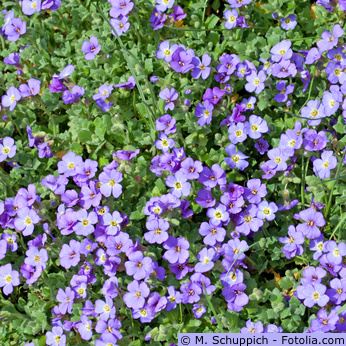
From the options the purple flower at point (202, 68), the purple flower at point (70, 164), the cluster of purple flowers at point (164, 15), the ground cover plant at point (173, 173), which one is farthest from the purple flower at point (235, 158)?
the cluster of purple flowers at point (164, 15)

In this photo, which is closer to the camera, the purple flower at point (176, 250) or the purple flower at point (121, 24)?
the purple flower at point (176, 250)

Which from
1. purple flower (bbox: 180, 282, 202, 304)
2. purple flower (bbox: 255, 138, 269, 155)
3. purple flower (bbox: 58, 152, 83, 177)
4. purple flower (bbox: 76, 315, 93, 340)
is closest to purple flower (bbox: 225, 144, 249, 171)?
purple flower (bbox: 255, 138, 269, 155)

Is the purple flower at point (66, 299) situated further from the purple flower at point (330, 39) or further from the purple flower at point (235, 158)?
the purple flower at point (330, 39)

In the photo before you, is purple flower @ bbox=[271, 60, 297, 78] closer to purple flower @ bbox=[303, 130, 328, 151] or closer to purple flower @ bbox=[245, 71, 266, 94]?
purple flower @ bbox=[245, 71, 266, 94]

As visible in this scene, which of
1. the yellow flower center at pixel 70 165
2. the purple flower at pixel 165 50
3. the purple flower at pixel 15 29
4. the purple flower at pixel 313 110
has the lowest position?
the yellow flower center at pixel 70 165

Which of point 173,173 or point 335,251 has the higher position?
point 173,173

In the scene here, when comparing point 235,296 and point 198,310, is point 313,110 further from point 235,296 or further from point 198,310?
point 198,310

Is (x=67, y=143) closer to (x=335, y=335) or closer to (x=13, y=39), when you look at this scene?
(x=13, y=39)

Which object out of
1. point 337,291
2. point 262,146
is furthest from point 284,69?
point 337,291

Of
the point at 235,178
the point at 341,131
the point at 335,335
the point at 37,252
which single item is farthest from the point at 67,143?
the point at 335,335
